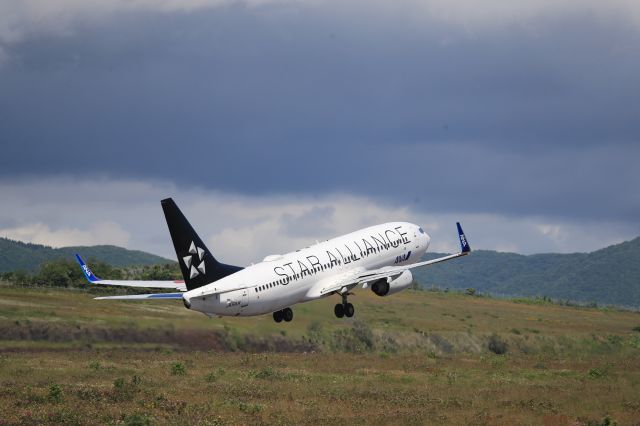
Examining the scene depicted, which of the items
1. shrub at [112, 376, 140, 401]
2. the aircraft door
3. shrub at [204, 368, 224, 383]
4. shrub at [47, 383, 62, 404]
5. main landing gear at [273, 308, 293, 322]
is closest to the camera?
the aircraft door

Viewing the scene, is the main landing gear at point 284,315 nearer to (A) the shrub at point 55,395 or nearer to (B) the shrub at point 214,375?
(A) the shrub at point 55,395

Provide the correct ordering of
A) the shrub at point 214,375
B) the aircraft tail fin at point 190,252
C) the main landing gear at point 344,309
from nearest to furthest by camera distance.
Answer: the aircraft tail fin at point 190,252, the main landing gear at point 344,309, the shrub at point 214,375

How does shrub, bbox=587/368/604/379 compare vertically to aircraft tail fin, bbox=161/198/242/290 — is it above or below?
below

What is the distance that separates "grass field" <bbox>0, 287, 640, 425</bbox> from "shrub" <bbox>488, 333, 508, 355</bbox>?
27cm

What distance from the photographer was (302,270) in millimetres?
72375

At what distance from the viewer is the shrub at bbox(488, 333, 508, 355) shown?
131m

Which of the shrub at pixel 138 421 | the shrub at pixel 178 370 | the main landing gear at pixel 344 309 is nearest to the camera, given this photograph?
the shrub at pixel 138 421

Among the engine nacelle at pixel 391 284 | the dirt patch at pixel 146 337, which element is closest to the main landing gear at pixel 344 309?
the engine nacelle at pixel 391 284

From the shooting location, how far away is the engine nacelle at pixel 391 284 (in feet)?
253

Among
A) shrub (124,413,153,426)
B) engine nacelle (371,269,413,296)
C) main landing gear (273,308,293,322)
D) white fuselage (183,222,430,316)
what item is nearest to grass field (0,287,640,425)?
shrub (124,413,153,426)

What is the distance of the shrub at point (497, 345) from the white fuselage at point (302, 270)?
47.7m

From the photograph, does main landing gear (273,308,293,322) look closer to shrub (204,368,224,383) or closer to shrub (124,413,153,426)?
shrub (124,413,153,426)

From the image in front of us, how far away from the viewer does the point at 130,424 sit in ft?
198

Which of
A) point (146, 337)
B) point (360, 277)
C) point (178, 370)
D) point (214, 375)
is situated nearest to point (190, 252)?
point (360, 277)
